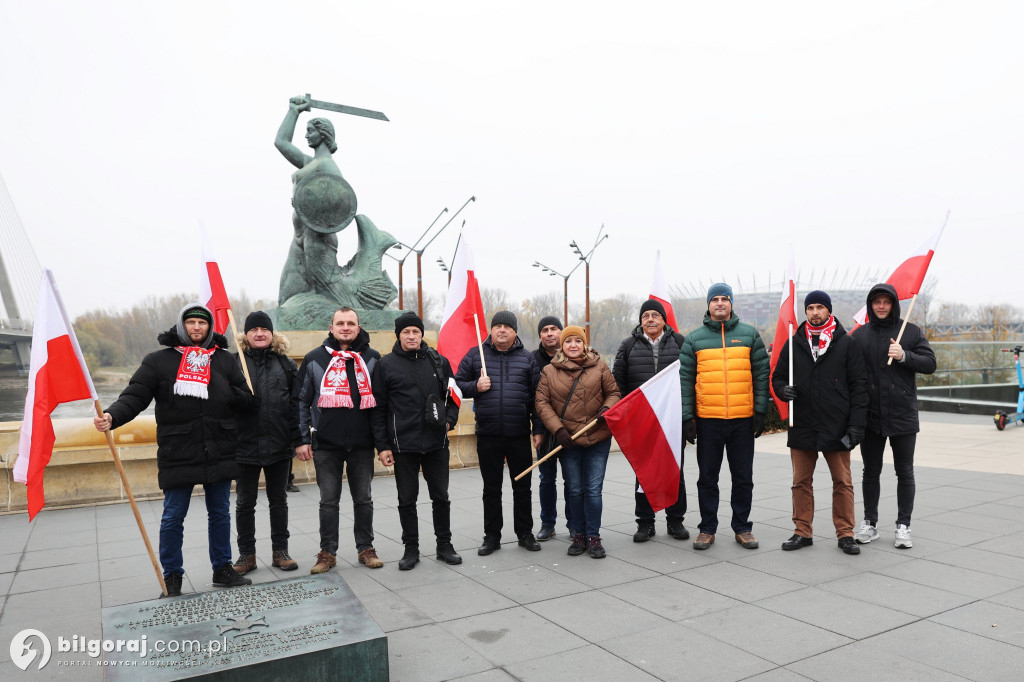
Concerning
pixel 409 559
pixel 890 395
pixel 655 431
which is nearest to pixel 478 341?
pixel 655 431

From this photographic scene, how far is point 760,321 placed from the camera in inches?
1550

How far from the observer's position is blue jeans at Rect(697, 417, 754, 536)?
18.6ft

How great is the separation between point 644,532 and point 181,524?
3.37 m

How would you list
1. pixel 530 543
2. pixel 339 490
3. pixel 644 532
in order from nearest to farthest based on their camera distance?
pixel 339 490
pixel 530 543
pixel 644 532

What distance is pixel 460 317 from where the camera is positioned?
6.41 meters

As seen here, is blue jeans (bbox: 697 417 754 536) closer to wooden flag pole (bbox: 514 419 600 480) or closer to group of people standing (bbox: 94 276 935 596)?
group of people standing (bbox: 94 276 935 596)

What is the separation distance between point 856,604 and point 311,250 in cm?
848

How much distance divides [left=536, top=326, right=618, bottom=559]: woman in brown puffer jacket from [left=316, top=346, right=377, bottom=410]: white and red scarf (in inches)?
50.7

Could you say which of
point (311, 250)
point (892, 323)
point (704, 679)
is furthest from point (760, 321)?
point (704, 679)

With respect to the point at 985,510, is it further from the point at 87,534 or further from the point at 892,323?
the point at 87,534

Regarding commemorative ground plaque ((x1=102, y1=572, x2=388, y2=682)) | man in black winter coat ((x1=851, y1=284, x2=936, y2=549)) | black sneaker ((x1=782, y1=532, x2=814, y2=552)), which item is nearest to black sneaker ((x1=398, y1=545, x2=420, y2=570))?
commemorative ground plaque ((x1=102, y1=572, x2=388, y2=682))

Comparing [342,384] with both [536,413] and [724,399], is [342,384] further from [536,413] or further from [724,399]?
[724,399]

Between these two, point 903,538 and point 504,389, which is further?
point 504,389

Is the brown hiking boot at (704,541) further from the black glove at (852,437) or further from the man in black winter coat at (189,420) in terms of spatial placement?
the man in black winter coat at (189,420)
